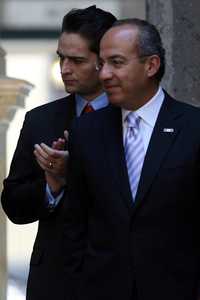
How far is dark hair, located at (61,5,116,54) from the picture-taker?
4.64 m

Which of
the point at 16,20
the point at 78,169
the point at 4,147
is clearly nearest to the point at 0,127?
the point at 4,147

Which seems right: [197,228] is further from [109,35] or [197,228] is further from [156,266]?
[109,35]

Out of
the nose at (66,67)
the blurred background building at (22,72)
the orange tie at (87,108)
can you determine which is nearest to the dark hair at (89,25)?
the nose at (66,67)

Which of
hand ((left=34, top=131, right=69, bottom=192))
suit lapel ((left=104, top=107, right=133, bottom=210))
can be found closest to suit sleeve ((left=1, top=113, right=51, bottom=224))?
hand ((left=34, top=131, right=69, bottom=192))

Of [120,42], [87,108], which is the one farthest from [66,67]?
[120,42]

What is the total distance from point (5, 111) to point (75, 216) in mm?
2245

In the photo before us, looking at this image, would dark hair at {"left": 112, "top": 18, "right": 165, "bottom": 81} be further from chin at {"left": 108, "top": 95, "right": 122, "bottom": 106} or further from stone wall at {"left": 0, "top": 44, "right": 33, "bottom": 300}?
stone wall at {"left": 0, "top": 44, "right": 33, "bottom": 300}

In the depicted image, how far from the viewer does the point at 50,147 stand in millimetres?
4566

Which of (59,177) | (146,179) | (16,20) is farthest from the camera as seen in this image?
(16,20)

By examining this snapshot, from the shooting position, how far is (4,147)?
6453 millimetres

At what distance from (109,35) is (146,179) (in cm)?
56

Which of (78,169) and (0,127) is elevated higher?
(78,169)

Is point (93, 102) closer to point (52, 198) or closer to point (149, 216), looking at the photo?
point (52, 198)

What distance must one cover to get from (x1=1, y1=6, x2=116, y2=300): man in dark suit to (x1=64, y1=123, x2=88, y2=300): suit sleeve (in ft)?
0.43
